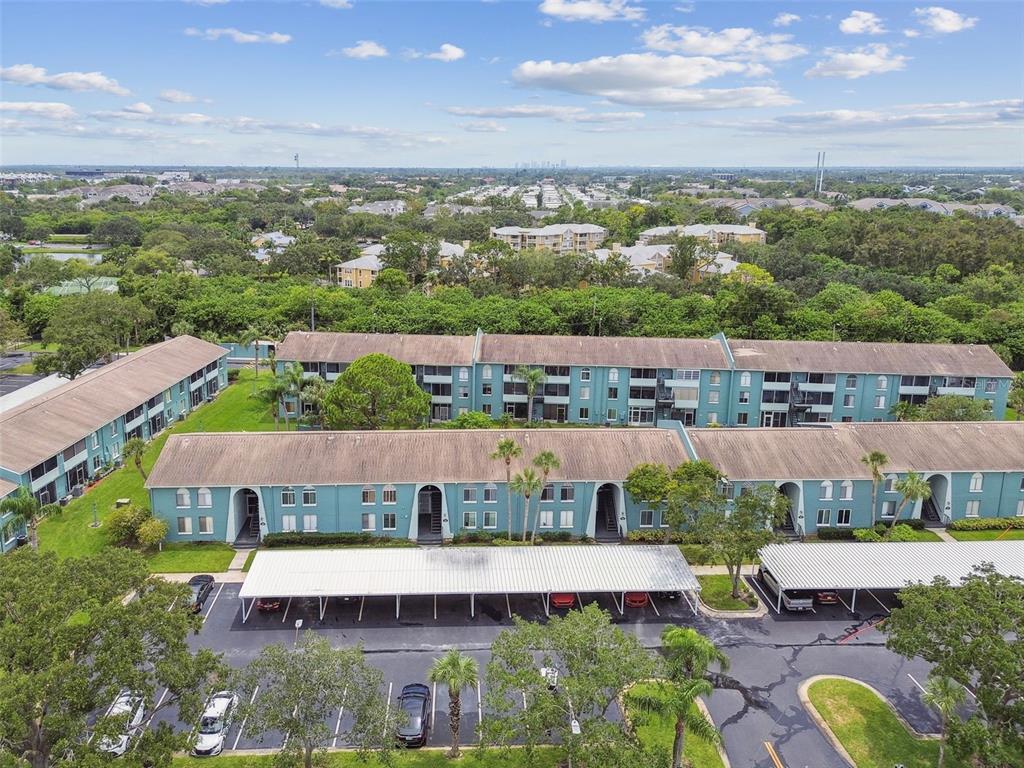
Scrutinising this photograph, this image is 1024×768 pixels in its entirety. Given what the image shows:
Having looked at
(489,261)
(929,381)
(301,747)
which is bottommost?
(301,747)

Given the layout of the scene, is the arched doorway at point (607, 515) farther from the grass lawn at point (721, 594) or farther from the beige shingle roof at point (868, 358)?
the beige shingle roof at point (868, 358)

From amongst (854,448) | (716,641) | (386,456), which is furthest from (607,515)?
(854,448)

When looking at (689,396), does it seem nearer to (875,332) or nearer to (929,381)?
(929,381)

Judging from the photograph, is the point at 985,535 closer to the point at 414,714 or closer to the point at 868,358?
the point at 868,358

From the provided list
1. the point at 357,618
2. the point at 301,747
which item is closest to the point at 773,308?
the point at 357,618

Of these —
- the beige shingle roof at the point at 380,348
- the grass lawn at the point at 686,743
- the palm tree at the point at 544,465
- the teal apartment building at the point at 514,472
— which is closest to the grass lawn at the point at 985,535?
the teal apartment building at the point at 514,472

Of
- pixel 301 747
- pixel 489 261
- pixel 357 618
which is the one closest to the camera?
pixel 301 747
